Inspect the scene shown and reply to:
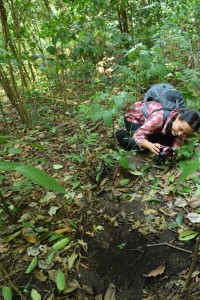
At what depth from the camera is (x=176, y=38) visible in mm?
4711

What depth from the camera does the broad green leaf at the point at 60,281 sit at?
1789 millimetres

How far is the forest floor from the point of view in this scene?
1.79 metres

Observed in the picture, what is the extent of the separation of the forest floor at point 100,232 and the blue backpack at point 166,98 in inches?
22.9

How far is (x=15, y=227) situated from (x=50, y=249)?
1.36 ft

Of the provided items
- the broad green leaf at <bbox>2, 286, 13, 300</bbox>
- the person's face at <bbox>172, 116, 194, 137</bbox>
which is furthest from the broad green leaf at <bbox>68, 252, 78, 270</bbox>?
the person's face at <bbox>172, 116, 194, 137</bbox>

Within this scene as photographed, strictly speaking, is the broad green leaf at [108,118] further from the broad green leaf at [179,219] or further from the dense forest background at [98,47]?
the dense forest background at [98,47]

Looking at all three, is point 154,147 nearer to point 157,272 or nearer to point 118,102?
point 118,102

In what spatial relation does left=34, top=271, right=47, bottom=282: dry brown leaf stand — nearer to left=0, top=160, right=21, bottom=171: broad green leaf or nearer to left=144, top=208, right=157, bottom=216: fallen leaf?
left=144, top=208, right=157, bottom=216: fallen leaf

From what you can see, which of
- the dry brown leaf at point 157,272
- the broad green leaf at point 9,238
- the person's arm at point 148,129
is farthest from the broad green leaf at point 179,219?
the broad green leaf at point 9,238

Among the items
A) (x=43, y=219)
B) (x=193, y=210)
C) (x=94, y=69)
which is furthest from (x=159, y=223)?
(x=94, y=69)

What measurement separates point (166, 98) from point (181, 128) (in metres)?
0.50

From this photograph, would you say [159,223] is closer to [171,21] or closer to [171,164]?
[171,164]

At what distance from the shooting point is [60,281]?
71.8 inches

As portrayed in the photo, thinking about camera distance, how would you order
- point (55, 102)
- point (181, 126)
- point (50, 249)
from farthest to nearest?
point (55, 102)
point (181, 126)
point (50, 249)
